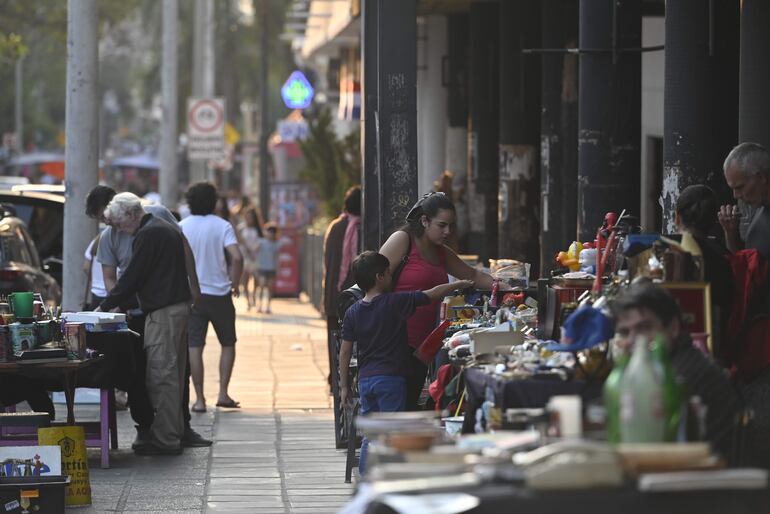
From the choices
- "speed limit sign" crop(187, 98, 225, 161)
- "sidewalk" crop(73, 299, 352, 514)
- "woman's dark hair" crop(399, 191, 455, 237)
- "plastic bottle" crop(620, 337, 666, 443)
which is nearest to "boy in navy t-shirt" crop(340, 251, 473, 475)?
"woman's dark hair" crop(399, 191, 455, 237)

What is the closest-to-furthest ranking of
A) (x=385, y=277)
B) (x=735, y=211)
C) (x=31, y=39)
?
(x=735, y=211) < (x=385, y=277) < (x=31, y=39)

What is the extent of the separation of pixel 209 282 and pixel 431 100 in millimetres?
12272

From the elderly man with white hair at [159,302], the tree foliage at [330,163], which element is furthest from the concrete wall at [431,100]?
the elderly man with white hair at [159,302]

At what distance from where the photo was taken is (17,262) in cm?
1519

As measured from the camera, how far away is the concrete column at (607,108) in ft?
37.4

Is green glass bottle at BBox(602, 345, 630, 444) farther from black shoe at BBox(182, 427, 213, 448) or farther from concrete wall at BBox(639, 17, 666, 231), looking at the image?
concrete wall at BBox(639, 17, 666, 231)

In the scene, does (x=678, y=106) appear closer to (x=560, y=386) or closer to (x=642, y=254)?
(x=642, y=254)

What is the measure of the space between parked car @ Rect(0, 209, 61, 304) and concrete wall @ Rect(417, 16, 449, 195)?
9.79 meters

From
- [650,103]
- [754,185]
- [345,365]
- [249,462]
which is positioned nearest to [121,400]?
[249,462]

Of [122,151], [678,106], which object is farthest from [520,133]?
[122,151]

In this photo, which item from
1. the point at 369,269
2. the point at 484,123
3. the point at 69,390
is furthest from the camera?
the point at 484,123

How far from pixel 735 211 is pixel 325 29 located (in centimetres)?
2213

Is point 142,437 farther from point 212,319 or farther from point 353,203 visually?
point 353,203

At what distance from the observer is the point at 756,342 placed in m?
7.41
